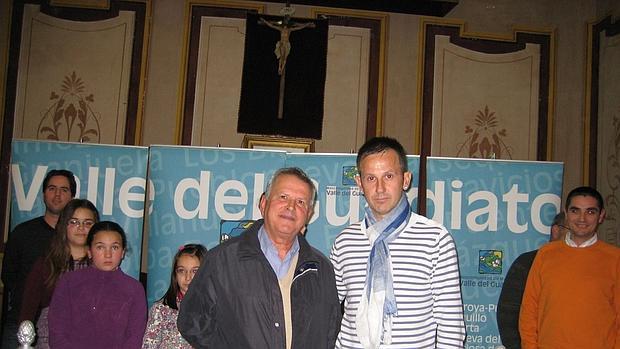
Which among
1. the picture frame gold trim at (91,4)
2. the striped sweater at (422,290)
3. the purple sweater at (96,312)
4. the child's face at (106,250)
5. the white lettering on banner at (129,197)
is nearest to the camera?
the striped sweater at (422,290)

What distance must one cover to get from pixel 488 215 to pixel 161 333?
8.20 ft

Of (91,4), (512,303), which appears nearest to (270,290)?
(512,303)

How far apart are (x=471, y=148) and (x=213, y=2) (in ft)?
9.56

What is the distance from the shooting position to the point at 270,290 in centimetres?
174

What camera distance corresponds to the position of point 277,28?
16.8 feet

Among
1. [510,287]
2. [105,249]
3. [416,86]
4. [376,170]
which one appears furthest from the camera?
[416,86]

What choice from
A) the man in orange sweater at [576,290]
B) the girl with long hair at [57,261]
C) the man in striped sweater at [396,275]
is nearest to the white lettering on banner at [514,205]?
the man in orange sweater at [576,290]

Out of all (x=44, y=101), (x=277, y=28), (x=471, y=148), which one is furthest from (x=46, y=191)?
(x=471, y=148)

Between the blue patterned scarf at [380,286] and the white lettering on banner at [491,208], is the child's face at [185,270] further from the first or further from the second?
the white lettering on banner at [491,208]

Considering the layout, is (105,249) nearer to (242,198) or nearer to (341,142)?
(242,198)

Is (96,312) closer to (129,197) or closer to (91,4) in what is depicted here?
(129,197)

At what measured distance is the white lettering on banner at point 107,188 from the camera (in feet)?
12.8

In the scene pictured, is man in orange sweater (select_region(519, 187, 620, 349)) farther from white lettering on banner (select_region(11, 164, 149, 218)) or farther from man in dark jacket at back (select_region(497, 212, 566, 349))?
white lettering on banner (select_region(11, 164, 149, 218))

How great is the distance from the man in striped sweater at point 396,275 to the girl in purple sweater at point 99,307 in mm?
1215
